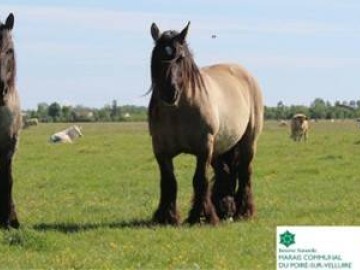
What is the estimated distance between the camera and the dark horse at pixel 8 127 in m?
10.8

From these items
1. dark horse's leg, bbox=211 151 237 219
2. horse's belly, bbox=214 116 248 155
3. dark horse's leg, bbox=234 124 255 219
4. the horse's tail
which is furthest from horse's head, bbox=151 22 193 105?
the horse's tail

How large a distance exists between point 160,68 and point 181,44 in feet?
1.47

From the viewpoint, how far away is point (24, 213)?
1366cm

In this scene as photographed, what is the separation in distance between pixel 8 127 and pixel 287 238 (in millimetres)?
4867

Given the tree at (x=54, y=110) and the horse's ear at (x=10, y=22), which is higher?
the horse's ear at (x=10, y=22)

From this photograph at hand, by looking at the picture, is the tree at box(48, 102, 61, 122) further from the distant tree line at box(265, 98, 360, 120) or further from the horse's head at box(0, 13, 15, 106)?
the horse's head at box(0, 13, 15, 106)

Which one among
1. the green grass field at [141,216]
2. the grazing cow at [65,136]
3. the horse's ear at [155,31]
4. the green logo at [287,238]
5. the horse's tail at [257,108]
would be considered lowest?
the grazing cow at [65,136]

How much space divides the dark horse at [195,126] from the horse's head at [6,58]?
6.13ft

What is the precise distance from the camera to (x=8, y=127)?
1132 cm

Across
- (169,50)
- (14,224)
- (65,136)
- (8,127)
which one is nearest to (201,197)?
(169,50)

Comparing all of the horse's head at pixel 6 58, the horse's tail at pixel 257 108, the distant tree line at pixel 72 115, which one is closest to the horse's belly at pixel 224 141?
the horse's tail at pixel 257 108

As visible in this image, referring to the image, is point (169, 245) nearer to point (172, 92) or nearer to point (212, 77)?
point (172, 92)

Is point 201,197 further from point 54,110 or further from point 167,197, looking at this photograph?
point 54,110

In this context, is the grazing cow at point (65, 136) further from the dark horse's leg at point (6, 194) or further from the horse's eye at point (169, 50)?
the horse's eye at point (169, 50)
